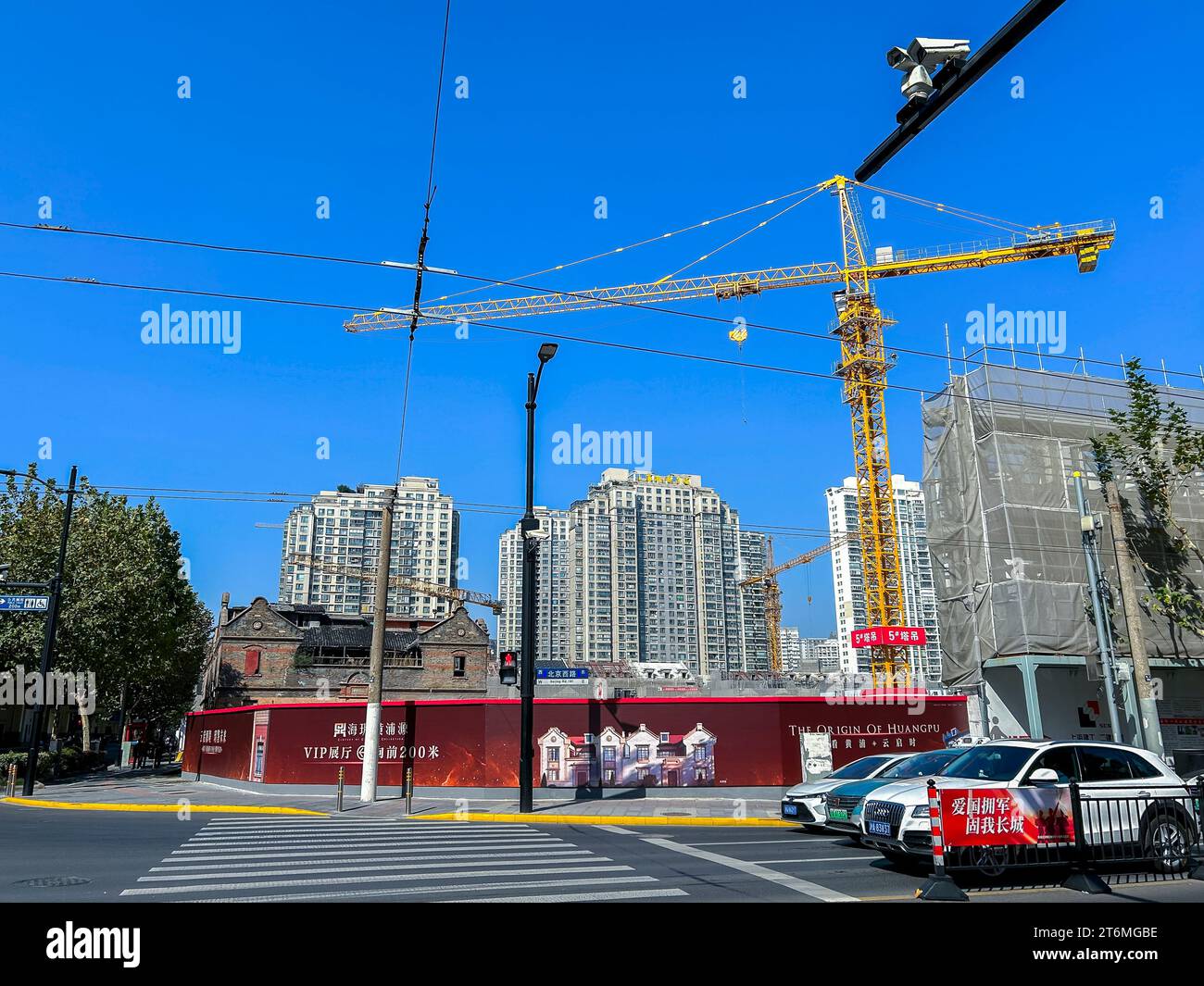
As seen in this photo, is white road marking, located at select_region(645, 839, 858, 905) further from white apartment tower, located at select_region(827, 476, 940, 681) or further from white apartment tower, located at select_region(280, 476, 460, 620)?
white apartment tower, located at select_region(280, 476, 460, 620)

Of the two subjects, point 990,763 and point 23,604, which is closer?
point 990,763

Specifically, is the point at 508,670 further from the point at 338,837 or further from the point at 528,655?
the point at 338,837

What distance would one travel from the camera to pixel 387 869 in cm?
1036

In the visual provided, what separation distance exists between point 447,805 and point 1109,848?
14.5 m

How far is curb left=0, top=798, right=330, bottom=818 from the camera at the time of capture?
1948cm

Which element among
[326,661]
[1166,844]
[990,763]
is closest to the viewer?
[1166,844]

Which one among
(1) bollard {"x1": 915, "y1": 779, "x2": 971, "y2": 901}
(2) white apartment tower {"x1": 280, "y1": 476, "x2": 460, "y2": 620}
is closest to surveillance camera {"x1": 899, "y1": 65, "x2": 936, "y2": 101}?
(1) bollard {"x1": 915, "y1": 779, "x2": 971, "y2": 901}

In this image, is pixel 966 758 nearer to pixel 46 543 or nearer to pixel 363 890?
pixel 363 890

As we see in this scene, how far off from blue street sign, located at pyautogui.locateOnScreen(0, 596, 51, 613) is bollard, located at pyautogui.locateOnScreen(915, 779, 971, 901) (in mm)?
23611

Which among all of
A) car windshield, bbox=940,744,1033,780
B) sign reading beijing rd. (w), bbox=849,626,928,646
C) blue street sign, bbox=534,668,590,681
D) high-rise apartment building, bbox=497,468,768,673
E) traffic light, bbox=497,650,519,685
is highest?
high-rise apartment building, bbox=497,468,768,673

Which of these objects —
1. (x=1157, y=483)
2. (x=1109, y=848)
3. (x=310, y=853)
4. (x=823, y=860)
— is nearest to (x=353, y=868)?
(x=310, y=853)
